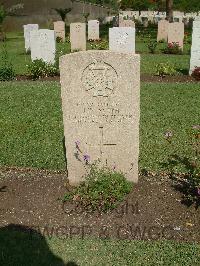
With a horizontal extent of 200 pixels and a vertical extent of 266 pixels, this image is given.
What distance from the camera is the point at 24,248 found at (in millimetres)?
4105

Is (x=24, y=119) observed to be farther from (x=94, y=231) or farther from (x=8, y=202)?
(x=94, y=231)

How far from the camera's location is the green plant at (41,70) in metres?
13.1

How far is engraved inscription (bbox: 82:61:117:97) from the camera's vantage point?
4.61 meters

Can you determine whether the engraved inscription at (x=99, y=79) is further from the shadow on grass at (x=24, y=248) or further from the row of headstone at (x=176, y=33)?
the row of headstone at (x=176, y=33)

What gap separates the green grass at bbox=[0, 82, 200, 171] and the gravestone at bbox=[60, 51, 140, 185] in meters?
1.04

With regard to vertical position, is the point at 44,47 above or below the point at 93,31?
below

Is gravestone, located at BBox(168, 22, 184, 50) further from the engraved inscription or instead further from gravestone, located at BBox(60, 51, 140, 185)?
the engraved inscription

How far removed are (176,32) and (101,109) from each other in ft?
50.9

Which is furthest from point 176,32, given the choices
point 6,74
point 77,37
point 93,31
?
point 6,74

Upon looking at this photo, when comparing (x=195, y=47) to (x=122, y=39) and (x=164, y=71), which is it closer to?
(x=164, y=71)

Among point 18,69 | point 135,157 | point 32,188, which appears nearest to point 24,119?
point 32,188

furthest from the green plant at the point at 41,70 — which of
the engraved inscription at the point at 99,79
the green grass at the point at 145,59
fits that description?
the engraved inscription at the point at 99,79

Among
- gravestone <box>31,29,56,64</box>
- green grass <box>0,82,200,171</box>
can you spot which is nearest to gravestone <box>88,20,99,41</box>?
gravestone <box>31,29,56,64</box>

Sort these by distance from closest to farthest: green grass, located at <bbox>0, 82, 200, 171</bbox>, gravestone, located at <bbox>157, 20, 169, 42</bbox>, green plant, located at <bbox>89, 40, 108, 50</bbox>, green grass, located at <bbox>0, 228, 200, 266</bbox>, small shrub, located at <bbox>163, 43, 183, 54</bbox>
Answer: green grass, located at <bbox>0, 228, 200, 266</bbox> → green grass, located at <bbox>0, 82, 200, 171</bbox> → green plant, located at <bbox>89, 40, 108, 50</bbox> → small shrub, located at <bbox>163, 43, 183, 54</bbox> → gravestone, located at <bbox>157, 20, 169, 42</bbox>
